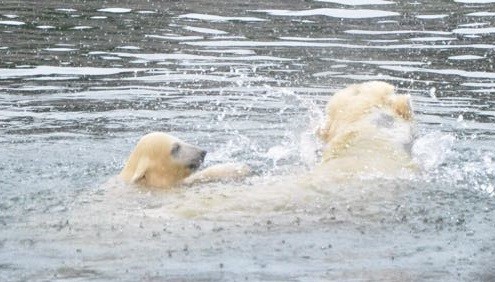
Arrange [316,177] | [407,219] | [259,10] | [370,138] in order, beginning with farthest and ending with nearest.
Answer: [259,10] → [370,138] → [316,177] → [407,219]

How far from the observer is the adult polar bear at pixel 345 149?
884 cm

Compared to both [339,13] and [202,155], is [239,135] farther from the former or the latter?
[339,13]

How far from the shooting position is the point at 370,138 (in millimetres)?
9148

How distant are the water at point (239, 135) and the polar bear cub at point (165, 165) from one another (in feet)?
0.84

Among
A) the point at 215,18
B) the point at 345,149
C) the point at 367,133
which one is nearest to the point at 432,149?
the point at 367,133

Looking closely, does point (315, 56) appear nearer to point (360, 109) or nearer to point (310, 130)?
point (310, 130)

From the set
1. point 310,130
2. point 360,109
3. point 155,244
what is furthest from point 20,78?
point 155,244

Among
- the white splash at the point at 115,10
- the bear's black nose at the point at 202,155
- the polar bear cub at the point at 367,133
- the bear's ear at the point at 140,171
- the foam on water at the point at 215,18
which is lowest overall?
the white splash at the point at 115,10

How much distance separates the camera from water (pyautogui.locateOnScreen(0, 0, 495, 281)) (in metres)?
7.27

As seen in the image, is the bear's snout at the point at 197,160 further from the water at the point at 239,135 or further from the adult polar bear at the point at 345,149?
the water at the point at 239,135

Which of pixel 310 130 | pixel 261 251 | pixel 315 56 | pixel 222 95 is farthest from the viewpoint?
pixel 315 56

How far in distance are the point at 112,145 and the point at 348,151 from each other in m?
2.74

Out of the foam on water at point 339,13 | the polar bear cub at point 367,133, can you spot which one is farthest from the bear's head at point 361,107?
the foam on water at point 339,13

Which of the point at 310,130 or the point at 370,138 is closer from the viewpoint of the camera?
the point at 370,138
